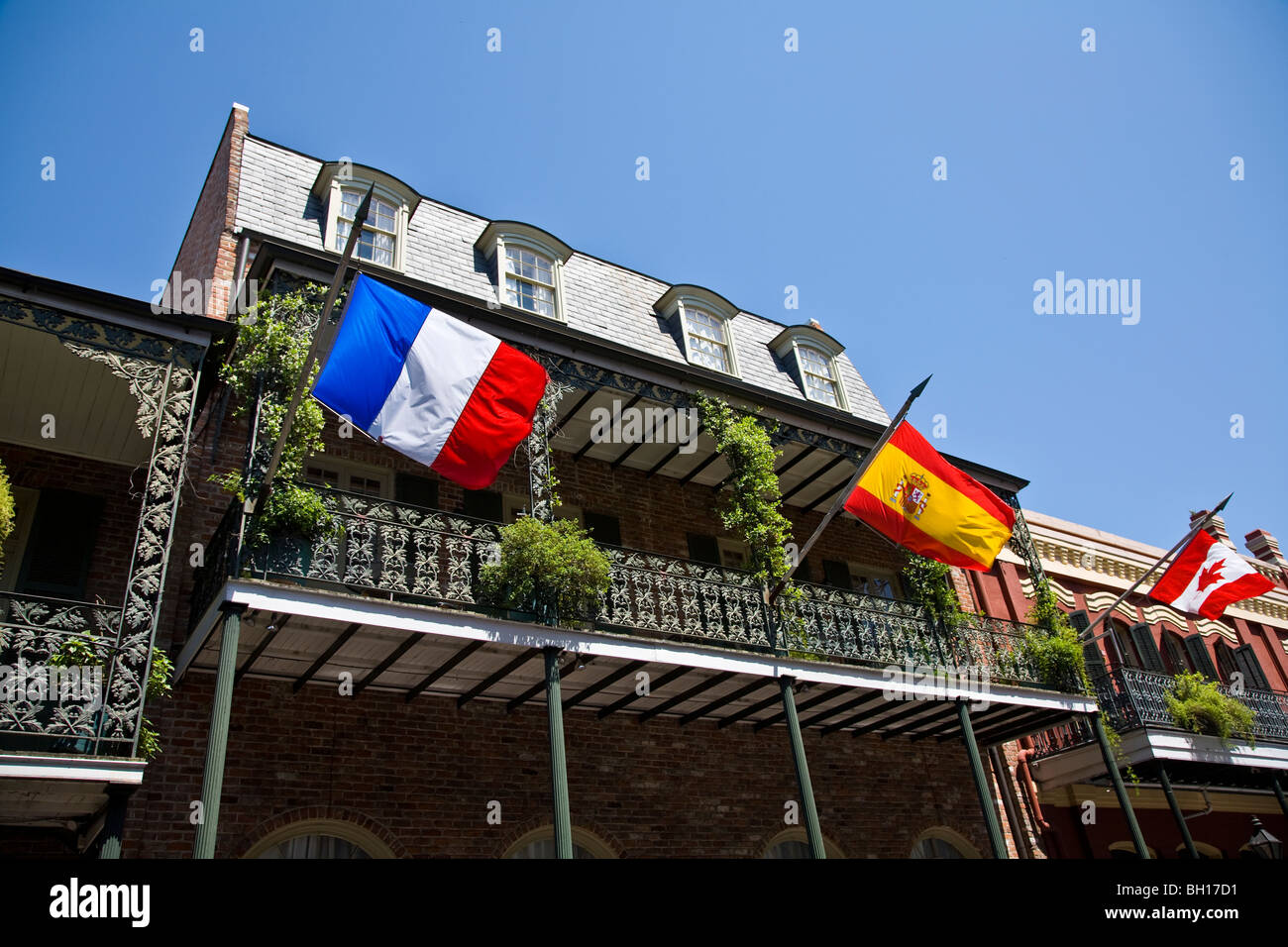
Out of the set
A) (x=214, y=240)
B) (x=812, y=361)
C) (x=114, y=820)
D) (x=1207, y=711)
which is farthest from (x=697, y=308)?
(x=114, y=820)

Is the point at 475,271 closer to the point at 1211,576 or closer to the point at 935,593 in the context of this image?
the point at 935,593

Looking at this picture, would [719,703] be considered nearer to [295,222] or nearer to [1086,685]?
[1086,685]

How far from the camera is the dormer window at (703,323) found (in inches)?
579

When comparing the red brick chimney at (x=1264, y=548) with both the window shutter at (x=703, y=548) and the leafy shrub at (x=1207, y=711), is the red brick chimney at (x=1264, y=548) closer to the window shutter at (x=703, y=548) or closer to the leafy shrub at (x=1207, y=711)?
the leafy shrub at (x=1207, y=711)

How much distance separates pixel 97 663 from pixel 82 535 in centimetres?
273

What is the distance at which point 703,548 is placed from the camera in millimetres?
13086

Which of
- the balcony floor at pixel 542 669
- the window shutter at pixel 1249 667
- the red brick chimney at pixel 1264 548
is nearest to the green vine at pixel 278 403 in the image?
the balcony floor at pixel 542 669

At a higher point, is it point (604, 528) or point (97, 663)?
point (604, 528)

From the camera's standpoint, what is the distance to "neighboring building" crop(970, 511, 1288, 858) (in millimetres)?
13452

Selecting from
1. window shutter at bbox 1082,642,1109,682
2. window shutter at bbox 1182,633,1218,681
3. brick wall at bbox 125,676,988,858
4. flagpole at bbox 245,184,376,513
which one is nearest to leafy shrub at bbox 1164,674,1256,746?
window shutter at bbox 1082,642,1109,682

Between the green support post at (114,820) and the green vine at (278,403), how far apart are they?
2.10 metres

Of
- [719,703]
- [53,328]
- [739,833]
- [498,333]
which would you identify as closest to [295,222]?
[498,333]

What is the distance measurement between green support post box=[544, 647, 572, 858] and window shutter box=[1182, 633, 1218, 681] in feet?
49.8

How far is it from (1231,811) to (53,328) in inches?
740
